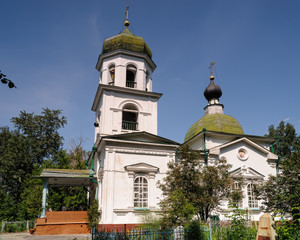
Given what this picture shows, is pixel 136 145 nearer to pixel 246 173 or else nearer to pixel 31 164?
pixel 246 173

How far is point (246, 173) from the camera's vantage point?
1786 centimetres

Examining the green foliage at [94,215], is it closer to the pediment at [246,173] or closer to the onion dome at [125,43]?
the pediment at [246,173]

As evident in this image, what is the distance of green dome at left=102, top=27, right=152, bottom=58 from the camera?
18797mm

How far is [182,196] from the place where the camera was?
1177 cm

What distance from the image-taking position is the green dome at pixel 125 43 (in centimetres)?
1880

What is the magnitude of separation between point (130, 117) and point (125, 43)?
4.98m

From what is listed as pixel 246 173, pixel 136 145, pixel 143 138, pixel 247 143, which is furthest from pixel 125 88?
pixel 246 173

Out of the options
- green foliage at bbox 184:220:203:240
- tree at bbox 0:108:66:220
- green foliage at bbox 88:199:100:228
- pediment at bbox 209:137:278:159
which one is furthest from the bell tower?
tree at bbox 0:108:66:220

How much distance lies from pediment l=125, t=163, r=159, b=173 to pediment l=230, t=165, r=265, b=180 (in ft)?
18.1

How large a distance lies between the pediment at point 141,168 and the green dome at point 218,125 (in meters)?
7.59

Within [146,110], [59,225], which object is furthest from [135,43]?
[59,225]

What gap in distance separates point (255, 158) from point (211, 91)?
8.47m

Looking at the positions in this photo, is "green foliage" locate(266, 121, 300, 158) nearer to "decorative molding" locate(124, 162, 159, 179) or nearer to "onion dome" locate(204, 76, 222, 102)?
"onion dome" locate(204, 76, 222, 102)

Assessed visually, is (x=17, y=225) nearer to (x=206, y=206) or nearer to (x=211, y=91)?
(x=206, y=206)
